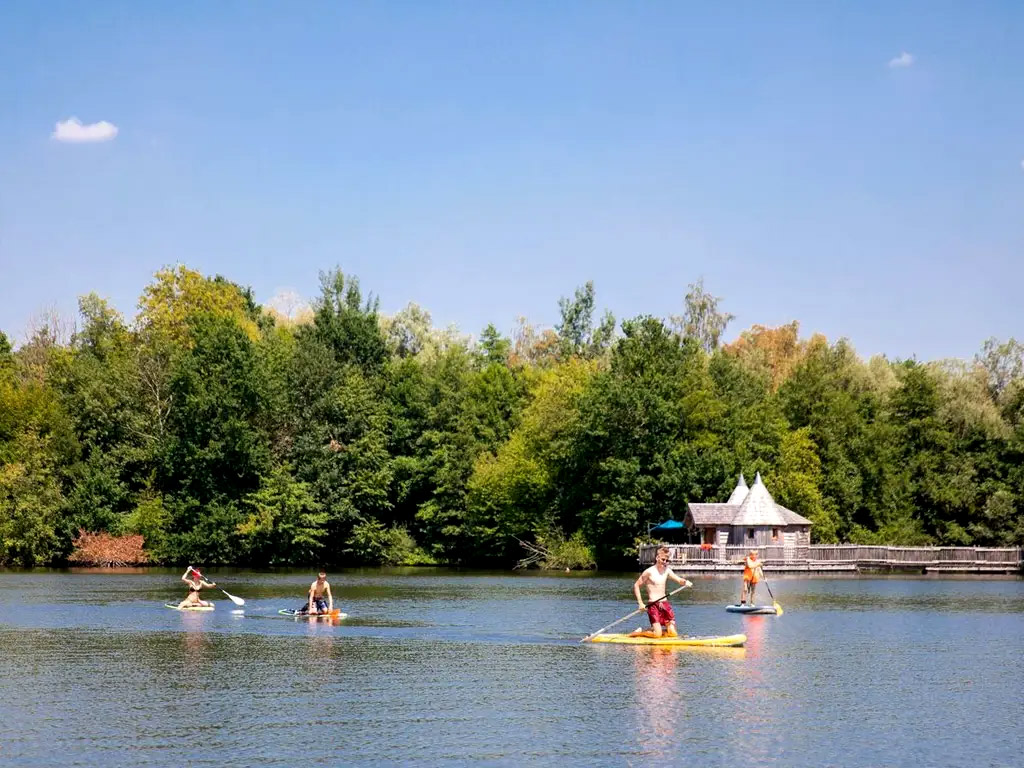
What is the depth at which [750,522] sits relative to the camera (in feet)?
247

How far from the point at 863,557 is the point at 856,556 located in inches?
26.2

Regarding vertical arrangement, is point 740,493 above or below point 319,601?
above

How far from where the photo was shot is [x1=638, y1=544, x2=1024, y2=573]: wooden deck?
75.4 m

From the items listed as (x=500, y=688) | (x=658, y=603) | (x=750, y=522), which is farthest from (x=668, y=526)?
(x=500, y=688)

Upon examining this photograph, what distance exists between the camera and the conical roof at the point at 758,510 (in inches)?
2965

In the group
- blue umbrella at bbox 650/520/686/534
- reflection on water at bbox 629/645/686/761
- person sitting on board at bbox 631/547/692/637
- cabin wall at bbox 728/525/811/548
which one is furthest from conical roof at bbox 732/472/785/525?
reflection on water at bbox 629/645/686/761

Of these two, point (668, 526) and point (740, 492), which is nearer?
point (740, 492)

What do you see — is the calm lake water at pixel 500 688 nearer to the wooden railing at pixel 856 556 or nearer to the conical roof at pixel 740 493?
the wooden railing at pixel 856 556

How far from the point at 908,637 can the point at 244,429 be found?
2284 inches

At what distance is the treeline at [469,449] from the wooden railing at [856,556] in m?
3.39

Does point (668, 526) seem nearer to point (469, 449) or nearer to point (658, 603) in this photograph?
point (469, 449)

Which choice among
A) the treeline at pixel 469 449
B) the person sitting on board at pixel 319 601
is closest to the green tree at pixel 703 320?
the treeline at pixel 469 449

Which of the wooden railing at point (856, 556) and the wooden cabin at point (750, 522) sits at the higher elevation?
the wooden cabin at point (750, 522)

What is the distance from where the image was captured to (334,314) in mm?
103312
